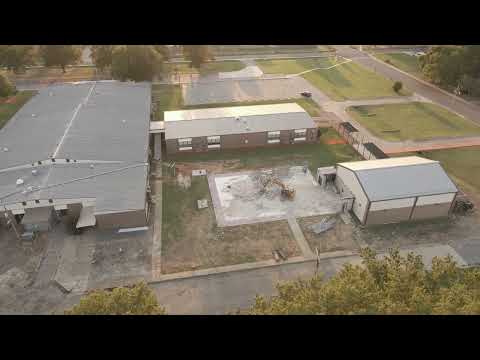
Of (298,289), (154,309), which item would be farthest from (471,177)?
(154,309)

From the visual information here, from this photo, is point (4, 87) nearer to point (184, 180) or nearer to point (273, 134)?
point (184, 180)

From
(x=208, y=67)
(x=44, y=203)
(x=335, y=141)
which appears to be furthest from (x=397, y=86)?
(x=44, y=203)

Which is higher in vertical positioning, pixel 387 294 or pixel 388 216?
pixel 387 294

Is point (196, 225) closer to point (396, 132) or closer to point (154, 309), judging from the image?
point (154, 309)

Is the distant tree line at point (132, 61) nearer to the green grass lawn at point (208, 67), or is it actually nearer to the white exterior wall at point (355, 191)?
the green grass lawn at point (208, 67)

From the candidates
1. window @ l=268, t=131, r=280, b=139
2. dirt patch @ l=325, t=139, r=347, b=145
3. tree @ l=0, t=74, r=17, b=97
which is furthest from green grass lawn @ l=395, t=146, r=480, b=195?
tree @ l=0, t=74, r=17, b=97

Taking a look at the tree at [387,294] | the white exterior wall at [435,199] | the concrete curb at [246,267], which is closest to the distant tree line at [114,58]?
the concrete curb at [246,267]
